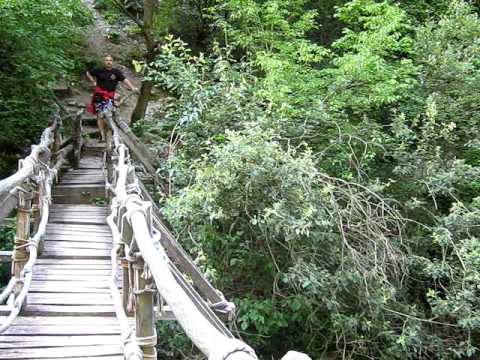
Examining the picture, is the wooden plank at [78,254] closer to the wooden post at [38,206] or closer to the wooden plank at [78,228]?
the wooden post at [38,206]

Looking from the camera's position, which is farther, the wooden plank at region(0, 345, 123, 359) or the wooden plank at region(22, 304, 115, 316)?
the wooden plank at region(22, 304, 115, 316)

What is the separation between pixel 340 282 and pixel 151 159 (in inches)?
151

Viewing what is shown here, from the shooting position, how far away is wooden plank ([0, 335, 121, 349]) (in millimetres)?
3541

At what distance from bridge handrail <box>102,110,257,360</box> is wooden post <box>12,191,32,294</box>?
90cm

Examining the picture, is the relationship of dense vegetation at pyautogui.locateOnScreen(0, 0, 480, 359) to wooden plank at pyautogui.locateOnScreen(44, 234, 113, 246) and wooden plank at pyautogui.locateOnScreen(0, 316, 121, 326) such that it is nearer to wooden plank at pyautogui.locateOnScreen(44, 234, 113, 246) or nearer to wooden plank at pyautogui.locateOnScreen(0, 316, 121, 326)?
wooden plank at pyautogui.locateOnScreen(44, 234, 113, 246)

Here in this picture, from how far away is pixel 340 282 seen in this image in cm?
601

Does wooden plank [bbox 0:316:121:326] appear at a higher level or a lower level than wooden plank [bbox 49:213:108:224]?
higher

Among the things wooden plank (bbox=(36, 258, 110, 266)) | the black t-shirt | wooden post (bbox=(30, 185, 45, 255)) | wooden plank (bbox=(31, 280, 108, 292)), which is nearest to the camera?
wooden plank (bbox=(31, 280, 108, 292))

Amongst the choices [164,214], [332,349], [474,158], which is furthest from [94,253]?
[474,158]

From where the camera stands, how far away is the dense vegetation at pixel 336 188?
19.7 ft

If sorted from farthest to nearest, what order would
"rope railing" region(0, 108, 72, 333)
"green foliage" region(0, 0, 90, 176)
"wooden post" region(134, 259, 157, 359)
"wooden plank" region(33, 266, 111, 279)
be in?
"green foliage" region(0, 0, 90, 176) → "wooden plank" region(33, 266, 111, 279) → "rope railing" region(0, 108, 72, 333) → "wooden post" region(134, 259, 157, 359)

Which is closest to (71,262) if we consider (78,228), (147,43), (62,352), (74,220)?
(78,228)

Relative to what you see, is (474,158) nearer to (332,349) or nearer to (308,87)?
(308,87)

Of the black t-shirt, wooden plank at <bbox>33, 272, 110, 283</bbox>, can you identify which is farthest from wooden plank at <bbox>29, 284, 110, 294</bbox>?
the black t-shirt
